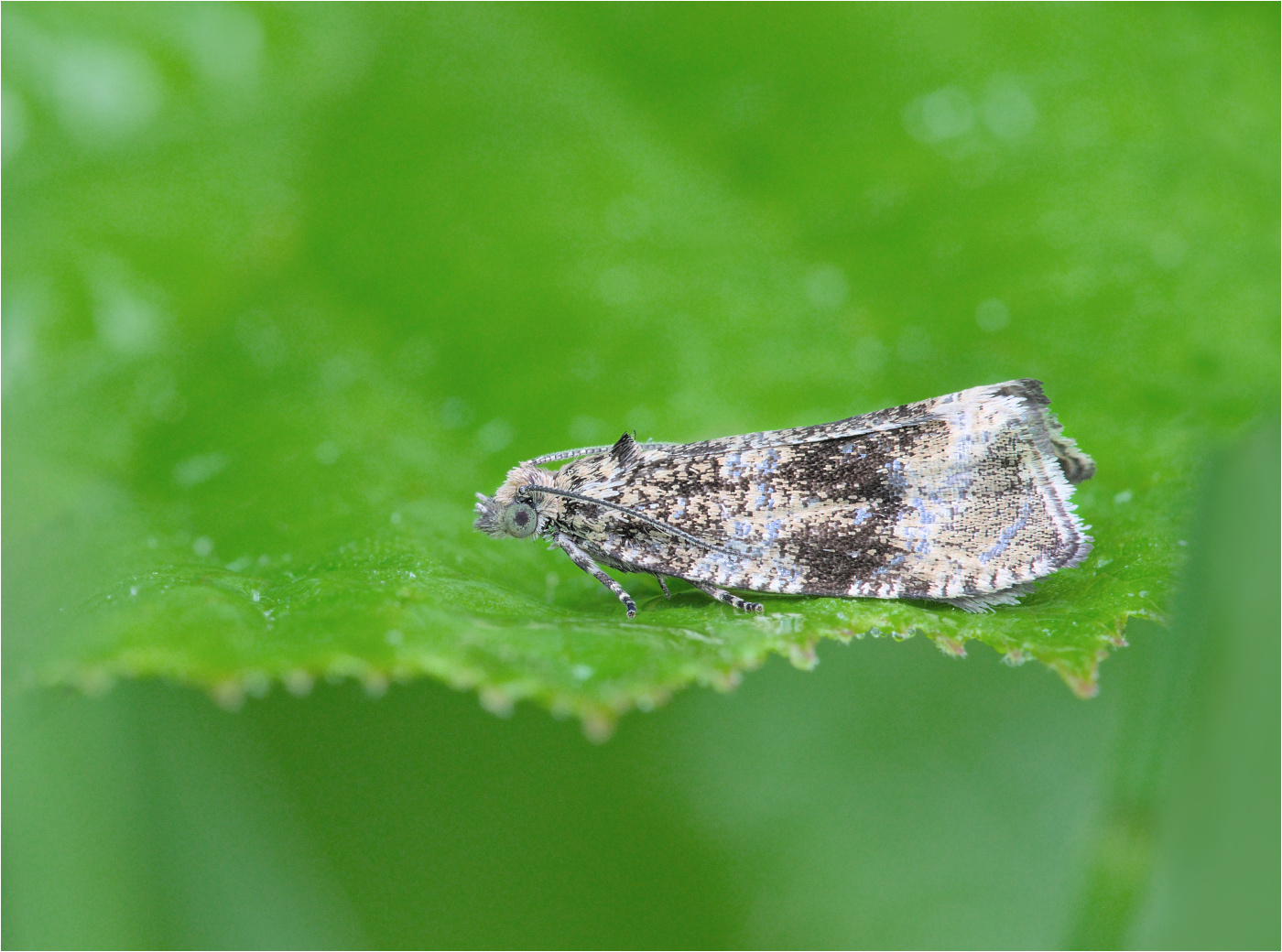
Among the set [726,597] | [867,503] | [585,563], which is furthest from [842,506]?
[585,563]

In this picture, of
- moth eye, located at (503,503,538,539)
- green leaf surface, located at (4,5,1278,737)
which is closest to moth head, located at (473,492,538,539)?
moth eye, located at (503,503,538,539)

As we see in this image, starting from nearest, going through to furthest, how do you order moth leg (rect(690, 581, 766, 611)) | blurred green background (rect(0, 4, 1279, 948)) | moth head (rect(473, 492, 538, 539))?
blurred green background (rect(0, 4, 1279, 948)), moth leg (rect(690, 581, 766, 611)), moth head (rect(473, 492, 538, 539))

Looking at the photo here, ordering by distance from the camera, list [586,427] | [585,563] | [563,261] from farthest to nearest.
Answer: [563,261] → [586,427] → [585,563]

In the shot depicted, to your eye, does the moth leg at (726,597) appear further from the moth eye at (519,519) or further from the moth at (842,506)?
the moth eye at (519,519)

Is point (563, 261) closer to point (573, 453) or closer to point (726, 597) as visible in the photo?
point (573, 453)

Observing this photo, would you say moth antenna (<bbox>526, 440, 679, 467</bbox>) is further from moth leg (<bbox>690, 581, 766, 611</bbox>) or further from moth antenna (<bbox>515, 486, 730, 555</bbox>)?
moth leg (<bbox>690, 581, 766, 611</bbox>)

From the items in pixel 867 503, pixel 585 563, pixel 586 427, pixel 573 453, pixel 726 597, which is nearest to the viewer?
pixel 726 597

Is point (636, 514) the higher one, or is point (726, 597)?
point (636, 514)
